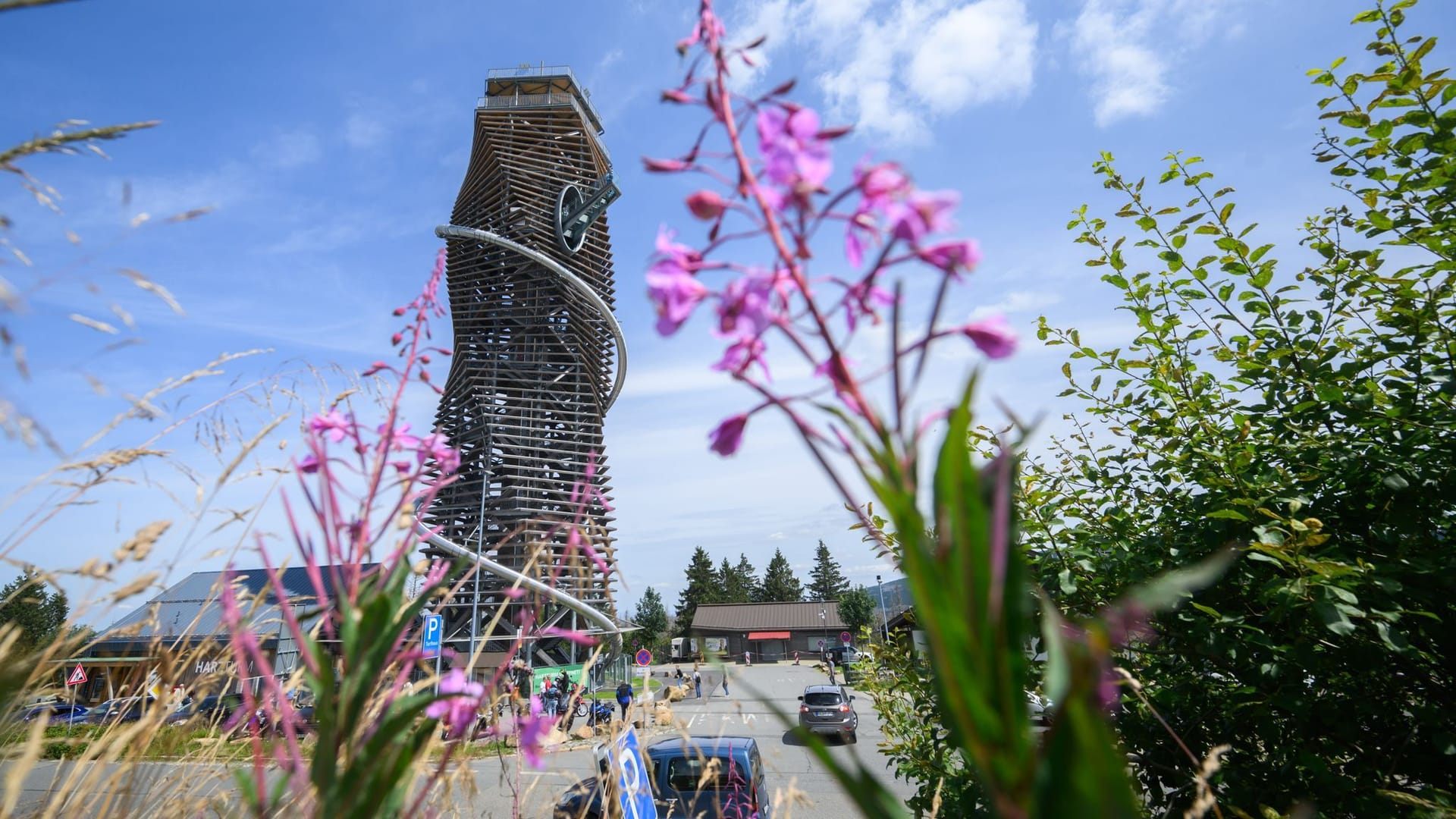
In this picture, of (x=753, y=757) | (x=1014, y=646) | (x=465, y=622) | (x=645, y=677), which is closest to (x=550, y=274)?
(x=465, y=622)

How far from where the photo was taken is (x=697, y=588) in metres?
75.0

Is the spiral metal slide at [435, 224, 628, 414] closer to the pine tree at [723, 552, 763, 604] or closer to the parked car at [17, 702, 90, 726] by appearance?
the parked car at [17, 702, 90, 726]

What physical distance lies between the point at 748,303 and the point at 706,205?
11cm

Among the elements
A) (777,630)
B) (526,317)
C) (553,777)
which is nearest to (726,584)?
(777,630)

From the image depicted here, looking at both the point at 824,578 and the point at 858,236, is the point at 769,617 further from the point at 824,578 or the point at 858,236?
the point at 858,236

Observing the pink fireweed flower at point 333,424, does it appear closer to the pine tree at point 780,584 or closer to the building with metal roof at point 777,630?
the building with metal roof at point 777,630

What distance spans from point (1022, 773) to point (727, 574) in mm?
86438

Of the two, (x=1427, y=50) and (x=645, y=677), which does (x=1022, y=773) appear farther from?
(x=1427, y=50)

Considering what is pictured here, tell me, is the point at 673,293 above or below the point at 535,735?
above

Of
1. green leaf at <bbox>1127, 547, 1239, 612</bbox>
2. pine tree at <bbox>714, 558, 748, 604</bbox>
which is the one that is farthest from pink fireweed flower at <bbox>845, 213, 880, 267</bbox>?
pine tree at <bbox>714, 558, 748, 604</bbox>

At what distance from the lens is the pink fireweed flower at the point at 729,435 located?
675 millimetres

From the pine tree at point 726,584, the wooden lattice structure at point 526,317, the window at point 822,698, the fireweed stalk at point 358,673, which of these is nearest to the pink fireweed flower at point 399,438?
the fireweed stalk at point 358,673

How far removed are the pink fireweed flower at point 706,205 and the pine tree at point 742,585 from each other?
82.4m

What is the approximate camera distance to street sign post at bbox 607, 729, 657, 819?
1.75 meters
